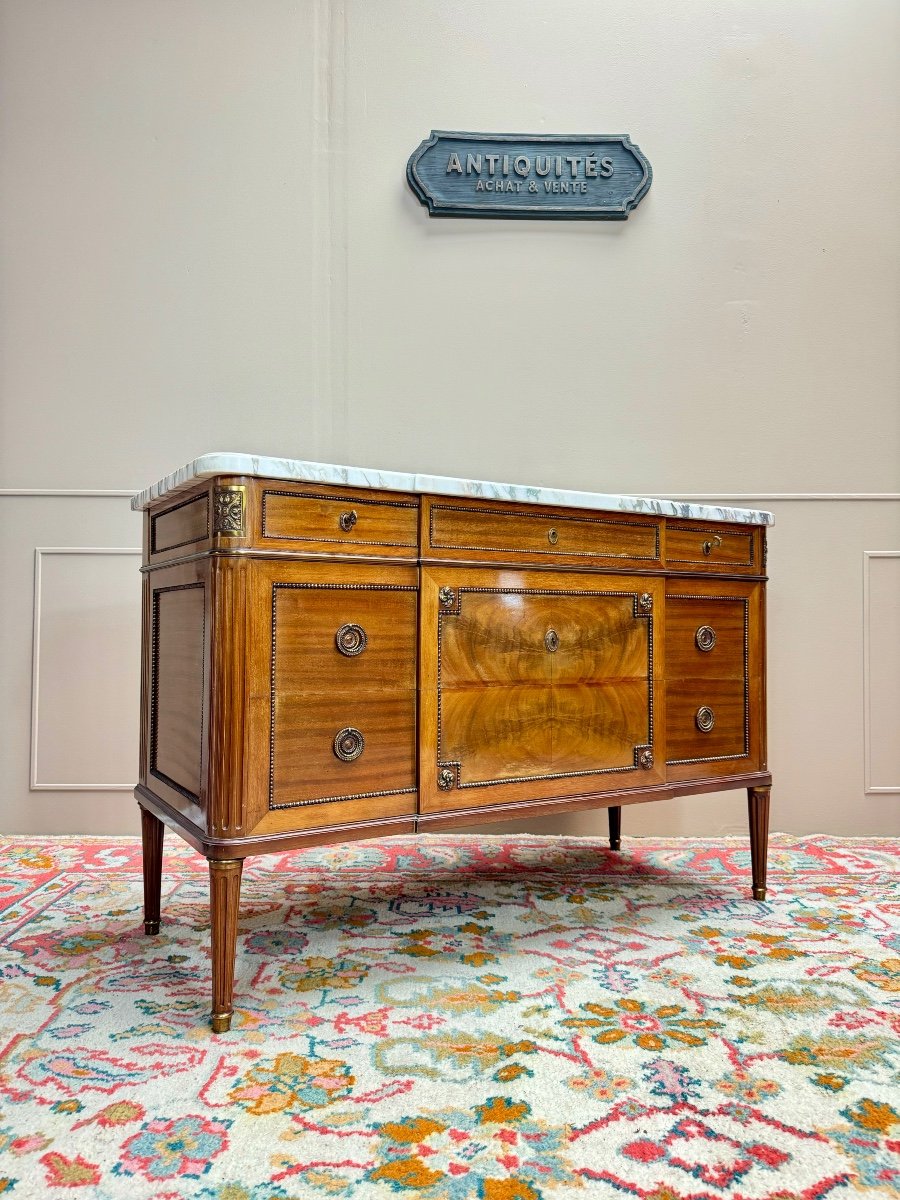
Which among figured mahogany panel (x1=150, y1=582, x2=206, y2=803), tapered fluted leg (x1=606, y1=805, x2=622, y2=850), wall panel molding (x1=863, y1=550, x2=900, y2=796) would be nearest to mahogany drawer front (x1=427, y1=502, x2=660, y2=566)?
figured mahogany panel (x1=150, y1=582, x2=206, y2=803)

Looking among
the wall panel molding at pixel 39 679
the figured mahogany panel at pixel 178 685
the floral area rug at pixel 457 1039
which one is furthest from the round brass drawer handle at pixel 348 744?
the wall panel molding at pixel 39 679

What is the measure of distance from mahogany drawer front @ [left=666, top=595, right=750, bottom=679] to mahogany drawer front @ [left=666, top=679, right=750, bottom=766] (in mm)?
31

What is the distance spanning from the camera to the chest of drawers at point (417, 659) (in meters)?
1.50

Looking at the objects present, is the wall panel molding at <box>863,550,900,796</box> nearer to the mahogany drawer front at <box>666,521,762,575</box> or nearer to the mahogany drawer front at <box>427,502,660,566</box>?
the mahogany drawer front at <box>666,521,762,575</box>

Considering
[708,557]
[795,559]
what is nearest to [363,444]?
[708,557]

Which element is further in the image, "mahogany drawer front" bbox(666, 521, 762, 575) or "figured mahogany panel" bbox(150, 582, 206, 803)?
"mahogany drawer front" bbox(666, 521, 762, 575)

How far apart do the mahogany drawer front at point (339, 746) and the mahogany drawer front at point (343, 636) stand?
3 centimetres

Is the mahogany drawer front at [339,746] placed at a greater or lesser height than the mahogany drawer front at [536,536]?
lesser

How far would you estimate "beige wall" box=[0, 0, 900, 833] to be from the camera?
287 centimetres

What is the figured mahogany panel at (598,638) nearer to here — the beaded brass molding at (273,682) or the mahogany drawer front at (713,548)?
the mahogany drawer front at (713,548)

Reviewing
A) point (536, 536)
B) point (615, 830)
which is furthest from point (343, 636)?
point (615, 830)

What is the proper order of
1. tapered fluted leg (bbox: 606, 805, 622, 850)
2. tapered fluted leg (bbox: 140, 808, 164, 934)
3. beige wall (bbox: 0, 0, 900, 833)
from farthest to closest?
beige wall (bbox: 0, 0, 900, 833) → tapered fluted leg (bbox: 606, 805, 622, 850) → tapered fluted leg (bbox: 140, 808, 164, 934)

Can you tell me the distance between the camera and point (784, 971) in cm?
173

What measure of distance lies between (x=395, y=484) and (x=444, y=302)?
1.52m
